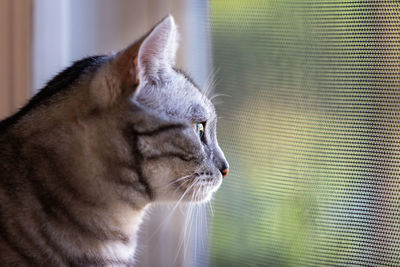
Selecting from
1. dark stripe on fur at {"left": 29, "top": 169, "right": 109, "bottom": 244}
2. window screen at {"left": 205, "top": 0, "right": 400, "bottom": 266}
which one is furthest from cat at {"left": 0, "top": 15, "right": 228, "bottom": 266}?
window screen at {"left": 205, "top": 0, "right": 400, "bottom": 266}

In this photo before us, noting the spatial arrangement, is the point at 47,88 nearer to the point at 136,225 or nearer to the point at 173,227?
the point at 136,225

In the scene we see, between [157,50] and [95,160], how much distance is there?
0.23 metres

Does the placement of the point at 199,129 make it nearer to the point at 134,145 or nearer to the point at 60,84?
the point at 134,145

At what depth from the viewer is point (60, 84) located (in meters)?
0.97

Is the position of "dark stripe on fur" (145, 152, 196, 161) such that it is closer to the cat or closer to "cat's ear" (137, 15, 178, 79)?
the cat

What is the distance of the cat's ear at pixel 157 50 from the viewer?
0.84 metres

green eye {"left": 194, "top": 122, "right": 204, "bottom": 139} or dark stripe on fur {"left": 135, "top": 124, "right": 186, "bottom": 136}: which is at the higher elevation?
dark stripe on fur {"left": 135, "top": 124, "right": 186, "bottom": 136}

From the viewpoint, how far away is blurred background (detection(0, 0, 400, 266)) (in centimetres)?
90

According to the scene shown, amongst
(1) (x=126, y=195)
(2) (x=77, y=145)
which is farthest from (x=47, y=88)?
(1) (x=126, y=195)

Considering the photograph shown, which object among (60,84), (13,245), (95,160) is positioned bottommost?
(13,245)

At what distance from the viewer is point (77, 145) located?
2.93ft

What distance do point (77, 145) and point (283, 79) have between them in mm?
452

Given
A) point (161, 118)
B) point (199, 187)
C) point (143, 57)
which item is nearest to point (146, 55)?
point (143, 57)

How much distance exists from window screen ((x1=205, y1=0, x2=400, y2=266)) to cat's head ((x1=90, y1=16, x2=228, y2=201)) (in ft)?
0.49
